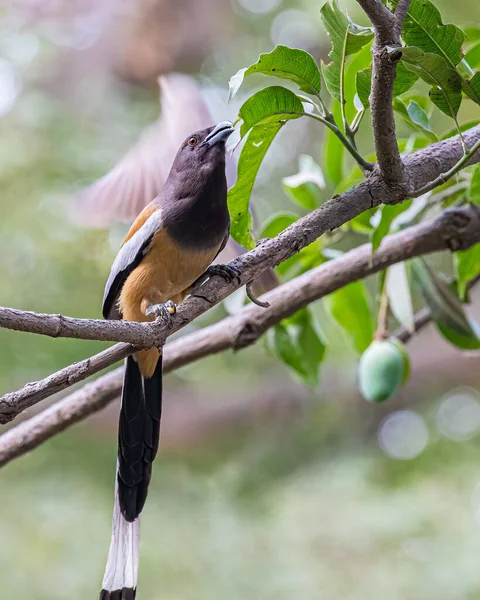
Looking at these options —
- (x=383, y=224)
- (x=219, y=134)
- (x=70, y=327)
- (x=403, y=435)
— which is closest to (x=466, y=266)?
(x=383, y=224)

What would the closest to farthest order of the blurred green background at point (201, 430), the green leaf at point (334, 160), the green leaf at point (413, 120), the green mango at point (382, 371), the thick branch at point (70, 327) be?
the thick branch at point (70, 327) → the green leaf at point (413, 120) → the green mango at point (382, 371) → the green leaf at point (334, 160) → the blurred green background at point (201, 430)

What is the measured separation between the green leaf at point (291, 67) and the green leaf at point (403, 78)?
11 centimetres

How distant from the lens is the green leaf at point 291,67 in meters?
0.95

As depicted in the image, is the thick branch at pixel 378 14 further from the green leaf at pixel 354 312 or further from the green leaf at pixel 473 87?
the green leaf at pixel 354 312

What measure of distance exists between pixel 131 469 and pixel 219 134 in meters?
0.67

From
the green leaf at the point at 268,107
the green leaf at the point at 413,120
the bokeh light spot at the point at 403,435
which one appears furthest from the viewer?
the bokeh light spot at the point at 403,435

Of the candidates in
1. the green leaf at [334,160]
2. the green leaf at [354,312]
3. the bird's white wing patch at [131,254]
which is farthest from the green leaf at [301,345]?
the bird's white wing patch at [131,254]

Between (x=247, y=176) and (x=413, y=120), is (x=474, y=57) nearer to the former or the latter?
(x=413, y=120)

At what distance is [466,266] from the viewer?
1.55 metres

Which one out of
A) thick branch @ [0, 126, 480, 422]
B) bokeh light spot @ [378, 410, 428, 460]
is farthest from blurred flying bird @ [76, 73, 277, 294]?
bokeh light spot @ [378, 410, 428, 460]

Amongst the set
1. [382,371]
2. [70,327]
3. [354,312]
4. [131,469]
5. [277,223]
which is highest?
[277,223]

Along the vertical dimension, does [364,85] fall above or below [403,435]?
below

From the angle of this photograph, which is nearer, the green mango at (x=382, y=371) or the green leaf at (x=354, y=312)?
the green mango at (x=382, y=371)

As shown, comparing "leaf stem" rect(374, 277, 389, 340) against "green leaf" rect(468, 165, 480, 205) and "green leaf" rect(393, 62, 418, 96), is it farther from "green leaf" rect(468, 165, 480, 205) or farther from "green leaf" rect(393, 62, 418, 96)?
"green leaf" rect(393, 62, 418, 96)
